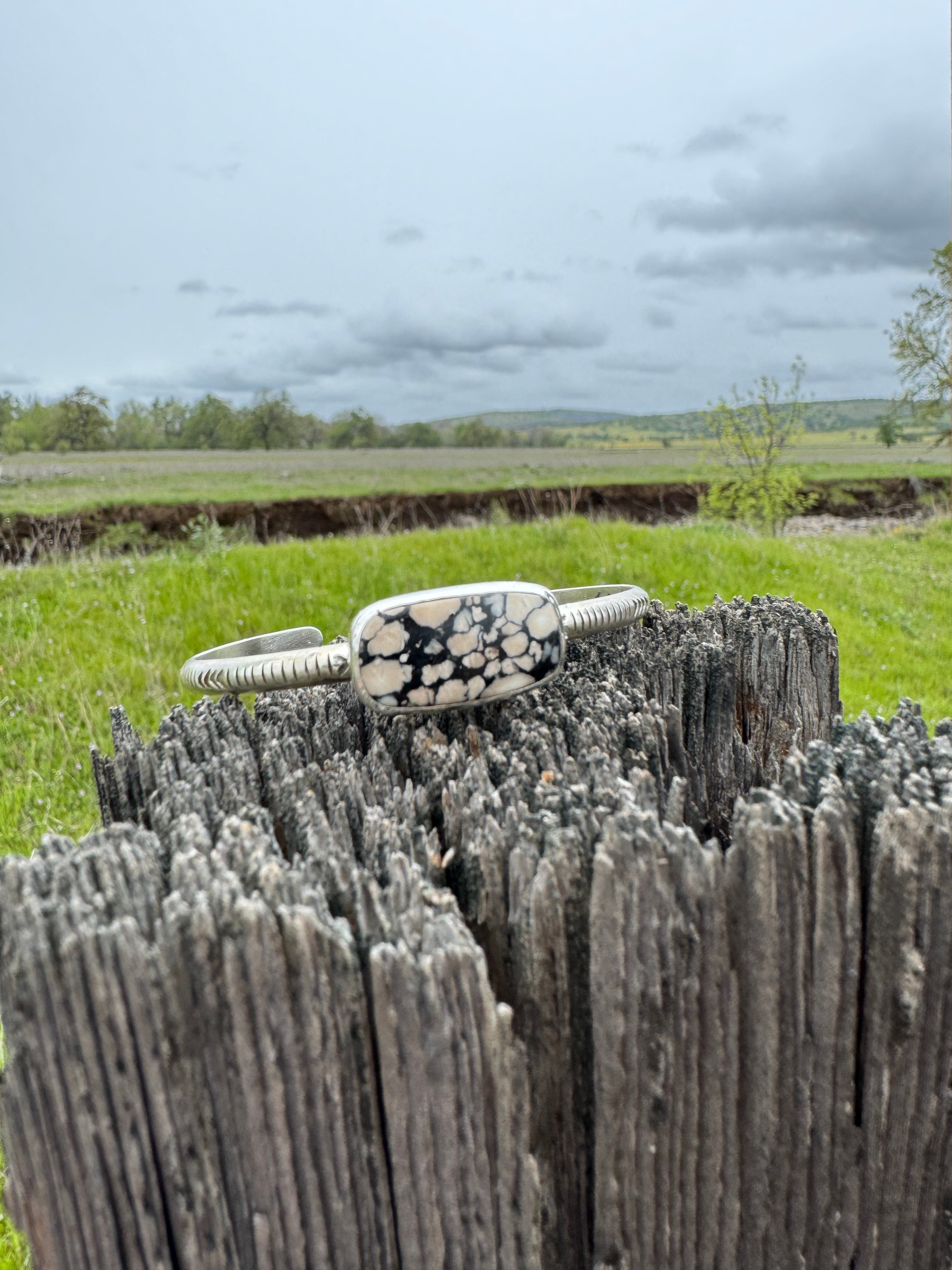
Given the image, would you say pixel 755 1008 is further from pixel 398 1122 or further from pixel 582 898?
pixel 398 1122

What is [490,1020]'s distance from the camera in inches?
37.6

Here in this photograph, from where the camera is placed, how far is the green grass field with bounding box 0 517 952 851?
589 centimetres

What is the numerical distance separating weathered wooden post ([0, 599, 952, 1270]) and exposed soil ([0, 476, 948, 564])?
40.3 feet

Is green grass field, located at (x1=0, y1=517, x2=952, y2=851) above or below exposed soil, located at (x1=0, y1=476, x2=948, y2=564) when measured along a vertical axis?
below

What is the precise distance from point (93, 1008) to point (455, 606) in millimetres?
903

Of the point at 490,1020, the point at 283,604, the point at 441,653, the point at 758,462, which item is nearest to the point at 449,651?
the point at 441,653

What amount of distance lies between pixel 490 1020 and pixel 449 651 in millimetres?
724

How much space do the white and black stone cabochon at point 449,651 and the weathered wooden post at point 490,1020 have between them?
0.65ft

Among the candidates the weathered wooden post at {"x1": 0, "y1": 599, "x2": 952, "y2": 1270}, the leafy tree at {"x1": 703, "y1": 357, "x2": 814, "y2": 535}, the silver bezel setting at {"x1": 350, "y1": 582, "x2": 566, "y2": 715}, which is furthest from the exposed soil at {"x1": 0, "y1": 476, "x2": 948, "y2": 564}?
the weathered wooden post at {"x1": 0, "y1": 599, "x2": 952, "y2": 1270}

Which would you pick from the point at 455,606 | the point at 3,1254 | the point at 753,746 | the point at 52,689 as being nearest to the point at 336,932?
the point at 455,606

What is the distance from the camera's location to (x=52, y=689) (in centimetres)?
640

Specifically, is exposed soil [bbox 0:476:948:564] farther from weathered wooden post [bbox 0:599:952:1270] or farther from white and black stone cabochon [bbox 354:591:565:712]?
Result: weathered wooden post [bbox 0:599:952:1270]

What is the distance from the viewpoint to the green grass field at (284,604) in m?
5.89

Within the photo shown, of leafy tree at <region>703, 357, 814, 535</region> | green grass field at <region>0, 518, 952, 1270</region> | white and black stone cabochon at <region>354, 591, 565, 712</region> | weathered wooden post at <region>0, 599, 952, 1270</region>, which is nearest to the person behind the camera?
weathered wooden post at <region>0, 599, 952, 1270</region>
